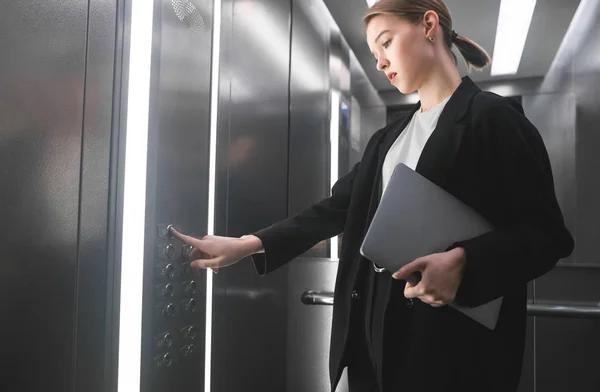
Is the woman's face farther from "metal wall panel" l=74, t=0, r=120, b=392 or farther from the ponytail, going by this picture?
"metal wall panel" l=74, t=0, r=120, b=392

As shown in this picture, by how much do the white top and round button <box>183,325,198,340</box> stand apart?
62 centimetres

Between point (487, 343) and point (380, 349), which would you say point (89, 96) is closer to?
point (380, 349)

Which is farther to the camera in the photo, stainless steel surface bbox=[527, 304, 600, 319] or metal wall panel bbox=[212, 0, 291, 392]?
stainless steel surface bbox=[527, 304, 600, 319]

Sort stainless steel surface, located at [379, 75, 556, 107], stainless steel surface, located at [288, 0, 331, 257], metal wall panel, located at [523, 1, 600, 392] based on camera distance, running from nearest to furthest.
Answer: metal wall panel, located at [523, 1, 600, 392] < stainless steel surface, located at [379, 75, 556, 107] < stainless steel surface, located at [288, 0, 331, 257]

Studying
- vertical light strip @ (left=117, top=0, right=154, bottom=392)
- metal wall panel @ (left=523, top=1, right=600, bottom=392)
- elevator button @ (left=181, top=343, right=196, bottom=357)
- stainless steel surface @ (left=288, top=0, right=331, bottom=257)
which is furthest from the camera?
stainless steel surface @ (left=288, top=0, right=331, bottom=257)

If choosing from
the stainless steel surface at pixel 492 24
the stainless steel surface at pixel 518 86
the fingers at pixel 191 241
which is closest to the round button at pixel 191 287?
the fingers at pixel 191 241

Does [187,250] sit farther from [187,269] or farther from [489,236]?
[489,236]

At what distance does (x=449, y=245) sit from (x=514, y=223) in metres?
0.12

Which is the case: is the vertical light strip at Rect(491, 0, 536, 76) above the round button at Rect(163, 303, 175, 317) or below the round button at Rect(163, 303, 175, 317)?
above

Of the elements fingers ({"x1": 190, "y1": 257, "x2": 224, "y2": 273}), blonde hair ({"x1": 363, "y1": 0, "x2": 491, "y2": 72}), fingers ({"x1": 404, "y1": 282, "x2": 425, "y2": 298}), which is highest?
blonde hair ({"x1": 363, "y1": 0, "x2": 491, "y2": 72})

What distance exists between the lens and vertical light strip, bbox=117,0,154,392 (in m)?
0.97

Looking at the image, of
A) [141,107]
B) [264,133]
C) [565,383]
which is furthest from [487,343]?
[565,383]

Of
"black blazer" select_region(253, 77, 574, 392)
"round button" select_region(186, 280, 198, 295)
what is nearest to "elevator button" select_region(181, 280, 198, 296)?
"round button" select_region(186, 280, 198, 295)

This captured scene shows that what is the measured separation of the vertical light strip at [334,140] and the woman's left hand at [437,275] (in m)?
1.22
